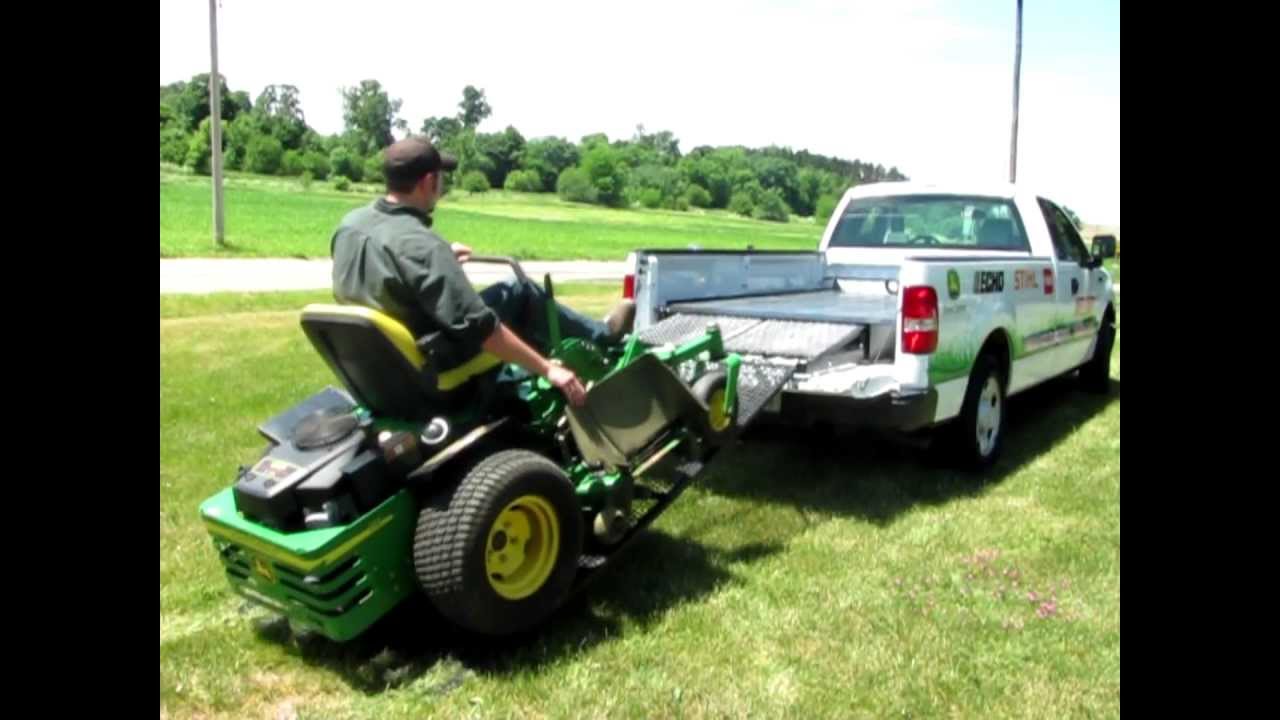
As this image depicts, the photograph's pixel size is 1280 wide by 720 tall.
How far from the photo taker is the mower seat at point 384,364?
359cm

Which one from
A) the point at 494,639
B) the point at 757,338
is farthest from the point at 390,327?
the point at 757,338

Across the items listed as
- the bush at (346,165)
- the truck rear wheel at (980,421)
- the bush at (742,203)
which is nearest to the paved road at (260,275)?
the truck rear wheel at (980,421)

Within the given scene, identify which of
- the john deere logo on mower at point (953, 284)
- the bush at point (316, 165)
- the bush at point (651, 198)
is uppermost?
the bush at point (316, 165)

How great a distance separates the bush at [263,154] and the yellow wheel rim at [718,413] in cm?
8515

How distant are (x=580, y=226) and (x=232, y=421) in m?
53.2

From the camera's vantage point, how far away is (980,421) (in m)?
6.39

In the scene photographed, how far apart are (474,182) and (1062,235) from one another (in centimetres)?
7836

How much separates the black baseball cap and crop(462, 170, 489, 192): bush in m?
81.3

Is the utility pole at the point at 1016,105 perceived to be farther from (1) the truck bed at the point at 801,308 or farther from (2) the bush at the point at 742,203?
(2) the bush at the point at 742,203

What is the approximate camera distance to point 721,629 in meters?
4.05

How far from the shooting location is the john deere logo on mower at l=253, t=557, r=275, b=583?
3.64 metres

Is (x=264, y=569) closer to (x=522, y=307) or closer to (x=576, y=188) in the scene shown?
(x=522, y=307)
